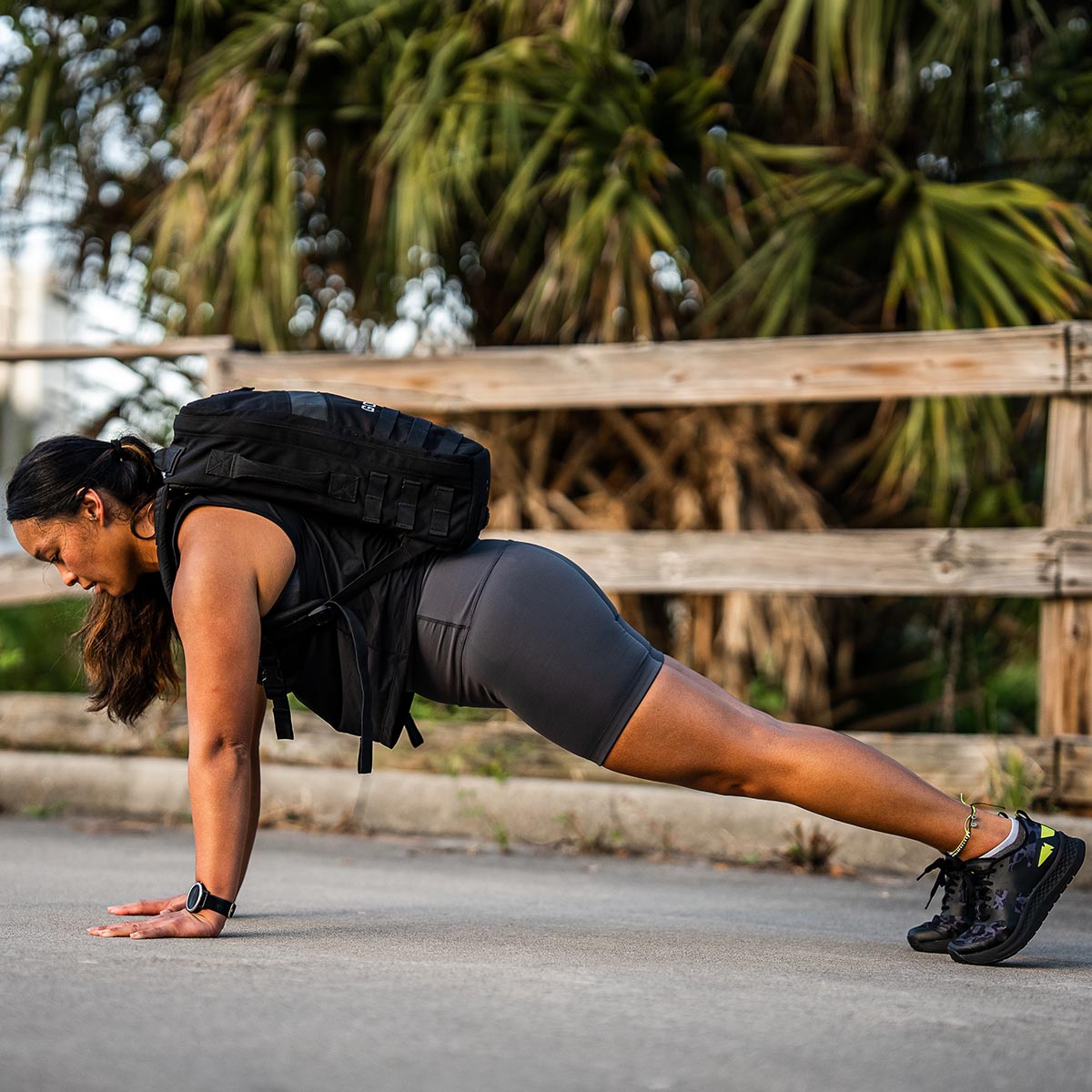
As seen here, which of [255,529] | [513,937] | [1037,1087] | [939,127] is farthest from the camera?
[939,127]

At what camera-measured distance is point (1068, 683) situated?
4500mm

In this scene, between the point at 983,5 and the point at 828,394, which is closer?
the point at 828,394

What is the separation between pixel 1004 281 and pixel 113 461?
3593 mm

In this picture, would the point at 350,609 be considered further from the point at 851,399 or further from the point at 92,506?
the point at 851,399

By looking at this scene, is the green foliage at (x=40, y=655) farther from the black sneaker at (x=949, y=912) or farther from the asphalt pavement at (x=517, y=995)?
the black sneaker at (x=949, y=912)

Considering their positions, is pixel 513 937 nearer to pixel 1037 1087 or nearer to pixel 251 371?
pixel 1037 1087

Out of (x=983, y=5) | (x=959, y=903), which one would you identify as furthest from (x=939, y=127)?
(x=959, y=903)

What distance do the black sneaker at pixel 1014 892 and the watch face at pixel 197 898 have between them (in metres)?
1.44

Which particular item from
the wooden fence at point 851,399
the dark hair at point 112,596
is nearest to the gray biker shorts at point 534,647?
the dark hair at point 112,596

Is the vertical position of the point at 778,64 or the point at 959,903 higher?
the point at 778,64

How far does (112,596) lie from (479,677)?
0.85 meters

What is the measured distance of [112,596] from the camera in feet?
10.2

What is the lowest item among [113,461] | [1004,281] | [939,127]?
[113,461]

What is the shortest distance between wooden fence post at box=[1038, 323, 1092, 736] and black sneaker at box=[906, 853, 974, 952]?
167 centimetres
